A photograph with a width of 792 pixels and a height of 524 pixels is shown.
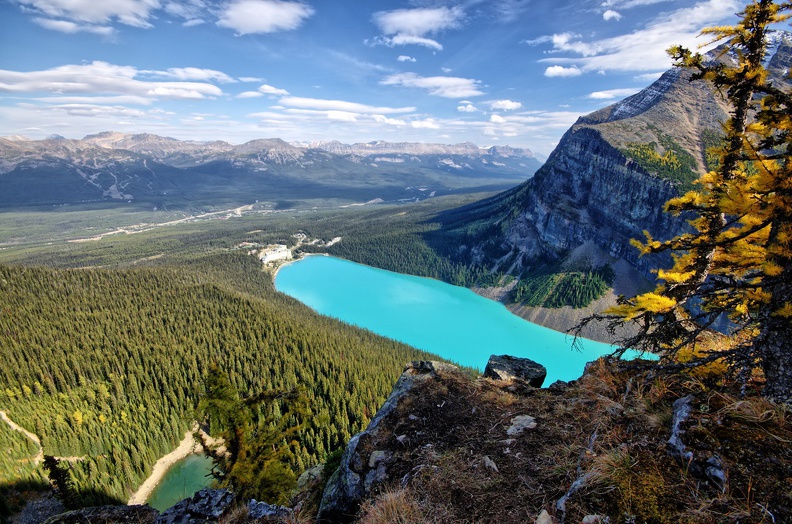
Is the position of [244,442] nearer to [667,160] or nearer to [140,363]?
[140,363]

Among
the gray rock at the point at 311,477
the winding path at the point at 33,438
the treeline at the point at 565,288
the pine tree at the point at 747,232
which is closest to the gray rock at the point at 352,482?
the gray rock at the point at 311,477

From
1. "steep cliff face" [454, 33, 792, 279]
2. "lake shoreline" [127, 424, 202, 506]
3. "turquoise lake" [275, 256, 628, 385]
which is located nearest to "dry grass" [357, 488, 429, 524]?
"lake shoreline" [127, 424, 202, 506]

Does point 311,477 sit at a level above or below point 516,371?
below

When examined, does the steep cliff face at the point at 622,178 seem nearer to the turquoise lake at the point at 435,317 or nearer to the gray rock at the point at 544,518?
the turquoise lake at the point at 435,317

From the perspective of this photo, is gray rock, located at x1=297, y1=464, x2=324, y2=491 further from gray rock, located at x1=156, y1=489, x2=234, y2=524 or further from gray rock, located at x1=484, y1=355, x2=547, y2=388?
gray rock, located at x1=484, y1=355, x2=547, y2=388

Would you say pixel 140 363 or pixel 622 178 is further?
pixel 622 178

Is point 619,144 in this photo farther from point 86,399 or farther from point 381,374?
point 86,399

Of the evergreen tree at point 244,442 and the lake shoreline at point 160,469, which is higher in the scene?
the evergreen tree at point 244,442

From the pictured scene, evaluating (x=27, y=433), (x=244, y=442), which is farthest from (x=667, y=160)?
(x=27, y=433)
